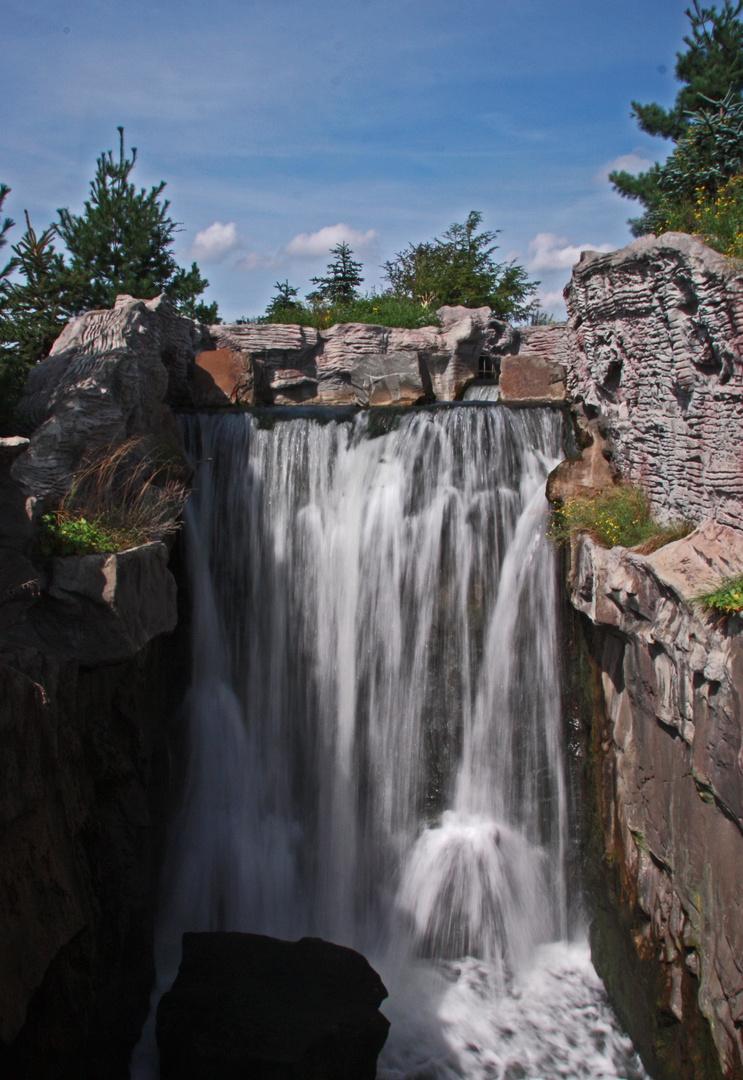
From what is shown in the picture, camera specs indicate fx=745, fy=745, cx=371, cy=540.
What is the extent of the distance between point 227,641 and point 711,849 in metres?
5.21

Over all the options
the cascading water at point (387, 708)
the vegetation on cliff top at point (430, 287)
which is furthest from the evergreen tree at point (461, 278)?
the cascading water at point (387, 708)

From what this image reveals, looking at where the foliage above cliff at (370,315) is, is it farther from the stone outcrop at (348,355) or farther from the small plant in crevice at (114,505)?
the small plant in crevice at (114,505)

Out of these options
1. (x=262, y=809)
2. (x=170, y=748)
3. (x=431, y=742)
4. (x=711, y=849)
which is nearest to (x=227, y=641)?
(x=170, y=748)

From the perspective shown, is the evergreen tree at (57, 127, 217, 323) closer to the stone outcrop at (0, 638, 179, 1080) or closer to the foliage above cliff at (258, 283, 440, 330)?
the foliage above cliff at (258, 283, 440, 330)

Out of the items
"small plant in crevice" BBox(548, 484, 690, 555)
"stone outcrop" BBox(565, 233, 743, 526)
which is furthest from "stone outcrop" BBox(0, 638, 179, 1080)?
"stone outcrop" BBox(565, 233, 743, 526)

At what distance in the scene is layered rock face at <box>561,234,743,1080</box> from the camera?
5035 millimetres

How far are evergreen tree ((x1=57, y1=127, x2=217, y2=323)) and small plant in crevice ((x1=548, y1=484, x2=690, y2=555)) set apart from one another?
11.8 m

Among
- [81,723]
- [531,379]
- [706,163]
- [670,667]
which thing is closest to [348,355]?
[531,379]

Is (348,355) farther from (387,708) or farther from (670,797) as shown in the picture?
(670,797)

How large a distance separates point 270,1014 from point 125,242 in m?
15.3

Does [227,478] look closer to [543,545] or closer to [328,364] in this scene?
[543,545]

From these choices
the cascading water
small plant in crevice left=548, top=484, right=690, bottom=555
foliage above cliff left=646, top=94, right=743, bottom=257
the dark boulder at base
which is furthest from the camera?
foliage above cliff left=646, top=94, right=743, bottom=257

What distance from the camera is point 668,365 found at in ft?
21.1

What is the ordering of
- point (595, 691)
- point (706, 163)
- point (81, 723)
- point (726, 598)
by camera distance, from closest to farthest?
point (726, 598), point (81, 723), point (595, 691), point (706, 163)
